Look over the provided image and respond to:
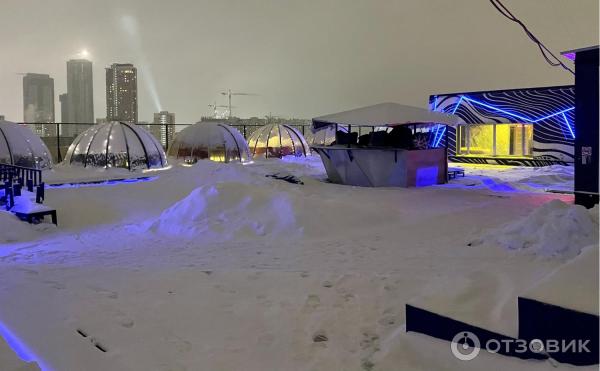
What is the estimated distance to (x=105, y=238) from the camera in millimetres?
9445

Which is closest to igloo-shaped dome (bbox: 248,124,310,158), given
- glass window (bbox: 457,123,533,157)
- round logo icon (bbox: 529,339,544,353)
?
glass window (bbox: 457,123,533,157)

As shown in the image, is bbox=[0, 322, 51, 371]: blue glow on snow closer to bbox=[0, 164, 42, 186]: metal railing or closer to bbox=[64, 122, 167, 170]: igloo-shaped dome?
bbox=[0, 164, 42, 186]: metal railing

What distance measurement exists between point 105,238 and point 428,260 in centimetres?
586

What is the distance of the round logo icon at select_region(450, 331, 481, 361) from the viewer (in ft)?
11.7

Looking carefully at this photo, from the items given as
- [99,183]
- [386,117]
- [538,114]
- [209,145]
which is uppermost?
[538,114]

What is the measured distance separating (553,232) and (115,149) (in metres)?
15.2

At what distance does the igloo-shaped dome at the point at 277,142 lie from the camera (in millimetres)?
27219

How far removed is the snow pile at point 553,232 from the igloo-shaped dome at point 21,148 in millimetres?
15028

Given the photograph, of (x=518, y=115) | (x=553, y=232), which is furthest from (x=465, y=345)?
(x=518, y=115)

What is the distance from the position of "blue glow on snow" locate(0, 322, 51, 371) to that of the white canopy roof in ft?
43.4

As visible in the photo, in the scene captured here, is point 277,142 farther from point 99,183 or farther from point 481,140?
point 99,183

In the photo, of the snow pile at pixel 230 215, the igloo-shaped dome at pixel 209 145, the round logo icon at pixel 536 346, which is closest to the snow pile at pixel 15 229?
the snow pile at pixel 230 215

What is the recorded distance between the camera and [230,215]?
9.88 meters

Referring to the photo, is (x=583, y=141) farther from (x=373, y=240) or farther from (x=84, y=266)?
(x=84, y=266)
